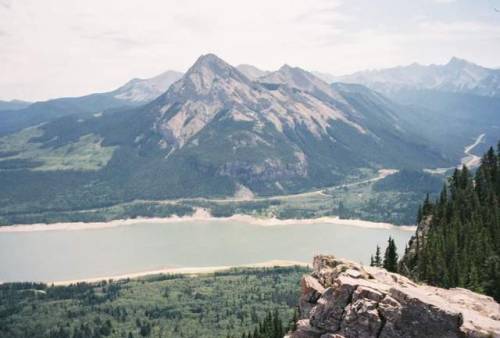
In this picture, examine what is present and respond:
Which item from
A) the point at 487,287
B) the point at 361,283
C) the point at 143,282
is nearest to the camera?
the point at 361,283

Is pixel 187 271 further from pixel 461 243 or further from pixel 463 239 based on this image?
pixel 461 243

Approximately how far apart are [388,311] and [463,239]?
121 ft

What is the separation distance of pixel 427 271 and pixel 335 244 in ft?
408

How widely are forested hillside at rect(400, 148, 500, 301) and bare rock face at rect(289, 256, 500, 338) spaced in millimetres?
→ 13626

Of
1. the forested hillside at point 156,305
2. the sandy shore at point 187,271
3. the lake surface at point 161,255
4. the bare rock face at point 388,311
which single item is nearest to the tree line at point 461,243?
the bare rock face at point 388,311

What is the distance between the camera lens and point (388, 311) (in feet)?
118

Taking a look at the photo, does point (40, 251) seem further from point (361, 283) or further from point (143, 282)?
point (361, 283)

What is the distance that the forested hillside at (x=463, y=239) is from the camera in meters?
56.2

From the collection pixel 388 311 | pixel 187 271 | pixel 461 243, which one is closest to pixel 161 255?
pixel 187 271

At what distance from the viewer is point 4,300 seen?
451 feet

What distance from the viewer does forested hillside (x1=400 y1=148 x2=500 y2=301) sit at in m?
56.2

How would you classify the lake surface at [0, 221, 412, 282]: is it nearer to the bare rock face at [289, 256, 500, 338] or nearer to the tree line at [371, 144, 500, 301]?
the tree line at [371, 144, 500, 301]

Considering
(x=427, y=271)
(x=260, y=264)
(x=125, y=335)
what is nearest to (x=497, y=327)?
(x=427, y=271)

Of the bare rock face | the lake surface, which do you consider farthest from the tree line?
the lake surface
